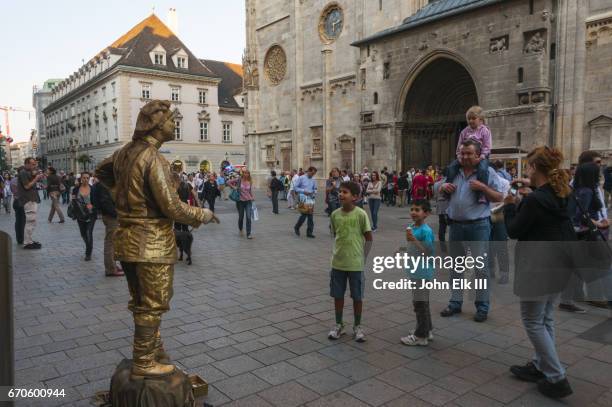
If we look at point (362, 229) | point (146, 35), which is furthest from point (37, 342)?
point (146, 35)

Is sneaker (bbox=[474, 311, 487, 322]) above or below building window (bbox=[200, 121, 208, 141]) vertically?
below

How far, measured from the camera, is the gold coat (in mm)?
3133

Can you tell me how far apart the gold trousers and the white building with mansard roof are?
48036mm

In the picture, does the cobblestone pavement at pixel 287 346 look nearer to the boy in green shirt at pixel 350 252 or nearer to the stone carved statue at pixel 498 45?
the boy in green shirt at pixel 350 252

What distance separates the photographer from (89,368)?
167 inches

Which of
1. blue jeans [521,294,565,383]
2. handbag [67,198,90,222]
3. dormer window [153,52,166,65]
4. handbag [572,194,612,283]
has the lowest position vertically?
blue jeans [521,294,565,383]

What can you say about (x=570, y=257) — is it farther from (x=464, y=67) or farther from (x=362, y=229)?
(x=464, y=67)

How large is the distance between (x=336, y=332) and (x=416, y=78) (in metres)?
19.4

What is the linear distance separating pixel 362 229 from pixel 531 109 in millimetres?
15012

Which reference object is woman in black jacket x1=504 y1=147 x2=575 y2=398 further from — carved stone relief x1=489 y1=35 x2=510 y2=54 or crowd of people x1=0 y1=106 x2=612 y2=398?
carved stone relief x1=489 y1=35 x2=510 y2=54

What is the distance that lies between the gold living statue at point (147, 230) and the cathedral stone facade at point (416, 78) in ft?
52.6

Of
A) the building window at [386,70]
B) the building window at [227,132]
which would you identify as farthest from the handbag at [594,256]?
the building window at [227,132]

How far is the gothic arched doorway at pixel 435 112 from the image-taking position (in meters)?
22.1

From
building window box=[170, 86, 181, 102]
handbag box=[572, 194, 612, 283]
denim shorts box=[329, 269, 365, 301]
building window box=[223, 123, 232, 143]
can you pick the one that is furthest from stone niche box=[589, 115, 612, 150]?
building window box=[223, 123, 232, 143]
